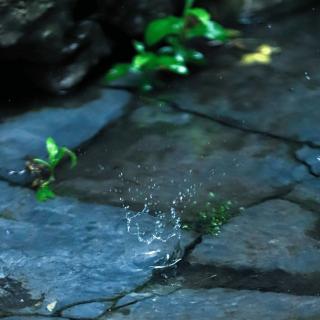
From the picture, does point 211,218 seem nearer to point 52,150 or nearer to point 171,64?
point 52,150

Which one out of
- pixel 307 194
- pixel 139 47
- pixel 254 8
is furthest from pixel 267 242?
pixel 254 8

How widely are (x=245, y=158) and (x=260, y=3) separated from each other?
1840mm

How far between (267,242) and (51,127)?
1.32 m

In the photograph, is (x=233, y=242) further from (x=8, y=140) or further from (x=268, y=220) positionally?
(x=8, y=140)

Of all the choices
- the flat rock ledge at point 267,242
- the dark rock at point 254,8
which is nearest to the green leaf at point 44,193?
the flat rock ledge at point 267,242

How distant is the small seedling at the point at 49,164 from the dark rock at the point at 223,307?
0.87 m

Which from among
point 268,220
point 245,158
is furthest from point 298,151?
point 268,220

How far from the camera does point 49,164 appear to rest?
2.99m

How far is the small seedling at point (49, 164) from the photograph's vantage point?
2.92m

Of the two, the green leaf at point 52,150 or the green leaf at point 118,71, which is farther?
the green leaf at point 118,71

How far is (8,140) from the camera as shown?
3250 mm

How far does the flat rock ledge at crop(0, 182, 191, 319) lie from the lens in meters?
2.25

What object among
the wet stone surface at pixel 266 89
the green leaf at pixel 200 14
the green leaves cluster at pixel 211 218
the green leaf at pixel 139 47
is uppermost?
the green leaf at pixel 200 14

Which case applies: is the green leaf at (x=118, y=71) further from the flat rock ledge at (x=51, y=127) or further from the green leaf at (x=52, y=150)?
the green leaf at (x=52, y=150)
